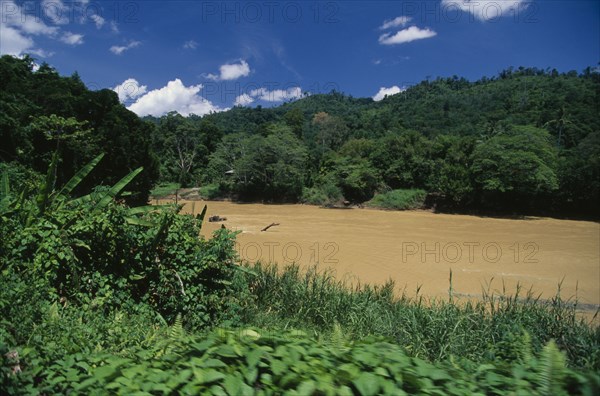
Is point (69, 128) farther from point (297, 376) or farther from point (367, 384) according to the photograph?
point (367, 384)

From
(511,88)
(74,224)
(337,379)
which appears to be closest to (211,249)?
(74,224)

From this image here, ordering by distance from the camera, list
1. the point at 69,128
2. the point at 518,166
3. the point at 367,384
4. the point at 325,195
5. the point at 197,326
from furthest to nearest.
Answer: the point at 325,195 → the point at 518,166 → the point at 69,128 → the point at 197,326 → the point at 367,384

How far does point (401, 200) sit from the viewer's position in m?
28.1

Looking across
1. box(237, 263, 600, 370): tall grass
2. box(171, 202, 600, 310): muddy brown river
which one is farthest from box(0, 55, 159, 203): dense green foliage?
box(237, 263, 600, 370): tall grass

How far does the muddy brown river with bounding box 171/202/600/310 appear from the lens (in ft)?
33.2

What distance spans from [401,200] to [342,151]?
384 inches

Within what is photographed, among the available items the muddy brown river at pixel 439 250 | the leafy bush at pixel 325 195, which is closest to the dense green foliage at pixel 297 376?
the muddy brown river at pixel 439 250

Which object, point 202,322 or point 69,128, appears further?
point 69,128

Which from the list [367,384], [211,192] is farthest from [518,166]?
[367,384]

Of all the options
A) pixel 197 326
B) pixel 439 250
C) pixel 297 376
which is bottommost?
pixel 439 250

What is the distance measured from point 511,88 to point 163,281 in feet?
229

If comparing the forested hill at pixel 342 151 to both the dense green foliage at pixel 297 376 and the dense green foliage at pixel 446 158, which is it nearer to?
the dense green foliage at pixel 446 158

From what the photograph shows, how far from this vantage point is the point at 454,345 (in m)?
4.20

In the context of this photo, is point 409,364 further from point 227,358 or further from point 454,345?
point 454,345
